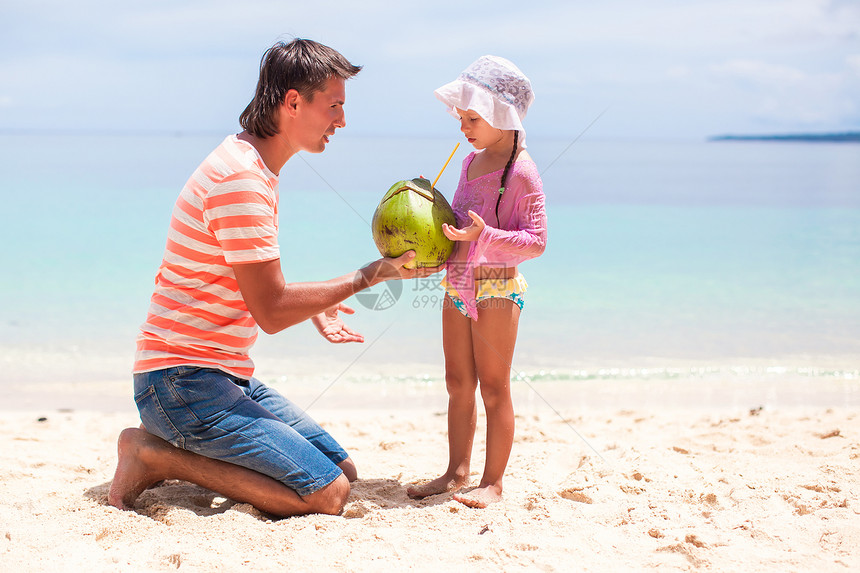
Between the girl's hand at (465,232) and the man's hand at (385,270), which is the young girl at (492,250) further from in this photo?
the man's hand at (385,270)

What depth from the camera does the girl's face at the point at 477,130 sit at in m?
2.91

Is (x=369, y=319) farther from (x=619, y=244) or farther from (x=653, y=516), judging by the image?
(x=619, y=244)

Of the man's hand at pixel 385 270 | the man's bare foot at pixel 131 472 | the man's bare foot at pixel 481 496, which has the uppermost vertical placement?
the man's hand at pixel 385 270

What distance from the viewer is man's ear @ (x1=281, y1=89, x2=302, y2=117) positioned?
274 centimetres

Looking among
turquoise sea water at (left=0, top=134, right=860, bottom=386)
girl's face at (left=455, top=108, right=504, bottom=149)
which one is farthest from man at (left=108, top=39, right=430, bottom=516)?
turquoise sea water at (left=0, top=134, right=860, bottom=386)

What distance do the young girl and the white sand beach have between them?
355mm

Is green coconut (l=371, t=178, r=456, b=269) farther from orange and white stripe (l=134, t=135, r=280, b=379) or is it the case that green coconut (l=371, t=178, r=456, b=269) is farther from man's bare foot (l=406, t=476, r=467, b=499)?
man's bare foot (l=406, t=476, r=467, b=499)

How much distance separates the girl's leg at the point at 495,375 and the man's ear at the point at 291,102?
1.12 metres

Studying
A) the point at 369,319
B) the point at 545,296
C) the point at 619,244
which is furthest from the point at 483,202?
the point at 619,244

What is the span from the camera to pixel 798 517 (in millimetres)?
2682

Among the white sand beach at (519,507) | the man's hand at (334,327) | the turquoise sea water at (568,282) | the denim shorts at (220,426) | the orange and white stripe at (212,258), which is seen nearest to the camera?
the white sand beach at (519,507)

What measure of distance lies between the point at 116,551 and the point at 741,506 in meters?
2.41

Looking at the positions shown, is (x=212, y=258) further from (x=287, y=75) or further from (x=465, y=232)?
(x=465, y=232)

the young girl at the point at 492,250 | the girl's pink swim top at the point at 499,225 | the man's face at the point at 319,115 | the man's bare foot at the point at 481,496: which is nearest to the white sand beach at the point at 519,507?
the man's bare foot at the point at 481,496
